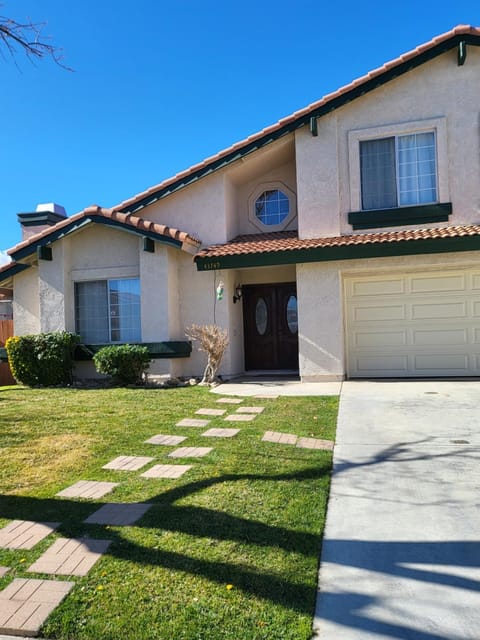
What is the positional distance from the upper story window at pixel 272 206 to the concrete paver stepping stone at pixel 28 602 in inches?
462

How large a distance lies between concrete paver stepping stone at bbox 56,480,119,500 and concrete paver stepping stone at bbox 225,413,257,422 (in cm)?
308

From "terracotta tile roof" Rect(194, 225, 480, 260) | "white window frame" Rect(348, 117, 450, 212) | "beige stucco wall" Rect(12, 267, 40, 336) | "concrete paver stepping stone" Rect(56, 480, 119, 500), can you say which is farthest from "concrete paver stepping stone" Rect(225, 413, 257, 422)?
"beige stucco wall" Rect(12, 267, 40, 336)

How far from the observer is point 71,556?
344 cm

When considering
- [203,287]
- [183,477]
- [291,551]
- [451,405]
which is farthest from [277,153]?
[291,551]

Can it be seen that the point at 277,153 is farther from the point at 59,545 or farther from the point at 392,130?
the point at 59,545

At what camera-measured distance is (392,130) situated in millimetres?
11695

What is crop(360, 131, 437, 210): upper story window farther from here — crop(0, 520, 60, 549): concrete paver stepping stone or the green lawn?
crop(0, 520, 60, 549): concrete paver stepping stone

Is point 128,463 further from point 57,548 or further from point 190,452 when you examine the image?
point 57,548

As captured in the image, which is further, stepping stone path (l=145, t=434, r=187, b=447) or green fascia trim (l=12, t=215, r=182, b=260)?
green fascia trim (l=12, t=215, r=182, b=260)

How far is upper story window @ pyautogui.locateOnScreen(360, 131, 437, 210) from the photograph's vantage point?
11.6 meters

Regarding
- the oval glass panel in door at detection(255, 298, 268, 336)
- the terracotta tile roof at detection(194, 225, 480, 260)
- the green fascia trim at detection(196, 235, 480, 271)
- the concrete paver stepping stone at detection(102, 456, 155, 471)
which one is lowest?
the concrete paver stepping stone at detection(102, 456, 155, 471)

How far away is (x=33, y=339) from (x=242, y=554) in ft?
34.4

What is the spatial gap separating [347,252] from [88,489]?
26.7ft

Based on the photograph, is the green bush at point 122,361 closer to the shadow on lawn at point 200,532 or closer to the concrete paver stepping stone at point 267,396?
the concrete paver stepping stone at point 267,396
